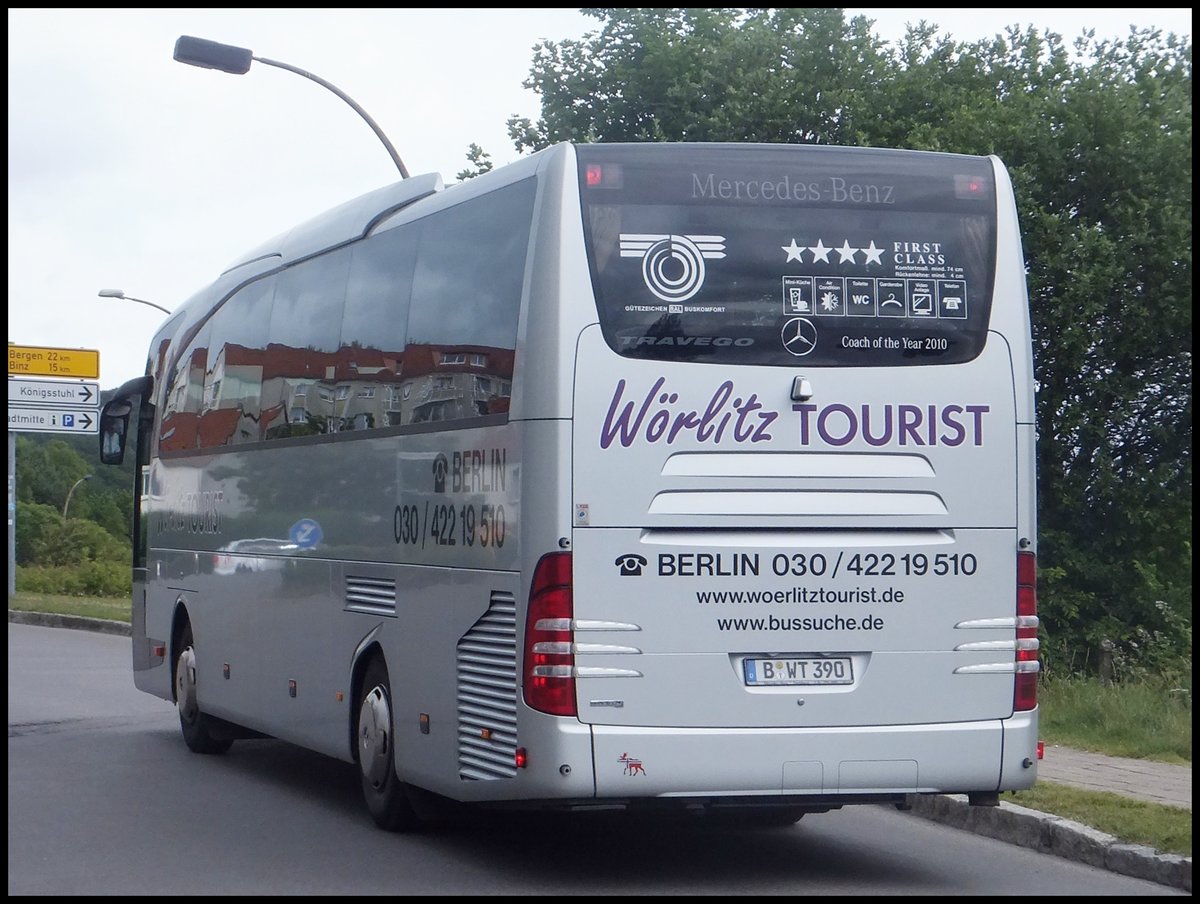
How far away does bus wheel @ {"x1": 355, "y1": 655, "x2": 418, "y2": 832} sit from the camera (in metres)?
10.2

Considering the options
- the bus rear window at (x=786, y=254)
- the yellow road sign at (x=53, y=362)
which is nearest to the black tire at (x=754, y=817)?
the bus rear window at (x=786, y=254)

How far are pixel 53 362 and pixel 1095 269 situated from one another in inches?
847

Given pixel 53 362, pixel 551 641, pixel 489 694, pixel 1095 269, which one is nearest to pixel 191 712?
pixel 489 694

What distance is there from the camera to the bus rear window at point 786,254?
8.50 m

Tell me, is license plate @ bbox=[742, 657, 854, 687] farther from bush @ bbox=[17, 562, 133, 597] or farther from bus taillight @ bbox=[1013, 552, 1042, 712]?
bush @ bbox=[17, 562, 133, 597]

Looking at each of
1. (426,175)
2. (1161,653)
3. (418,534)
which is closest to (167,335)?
(426,175)

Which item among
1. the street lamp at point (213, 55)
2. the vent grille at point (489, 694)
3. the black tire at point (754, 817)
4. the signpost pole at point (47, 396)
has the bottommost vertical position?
the black tire at point (754, 817)

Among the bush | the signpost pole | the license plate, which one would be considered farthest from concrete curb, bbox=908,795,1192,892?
the bush

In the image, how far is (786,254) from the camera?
8.67 meters

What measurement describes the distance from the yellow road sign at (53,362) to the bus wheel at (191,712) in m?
25.0

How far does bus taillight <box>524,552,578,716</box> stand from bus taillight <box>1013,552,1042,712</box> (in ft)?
6.88

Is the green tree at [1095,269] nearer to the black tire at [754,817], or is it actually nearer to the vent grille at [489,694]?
the black tire at [754,817]

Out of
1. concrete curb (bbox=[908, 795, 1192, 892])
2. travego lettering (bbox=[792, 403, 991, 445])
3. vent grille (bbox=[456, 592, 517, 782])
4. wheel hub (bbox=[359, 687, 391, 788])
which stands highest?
travego lettering (bbox=[792, 403, 991, 445])

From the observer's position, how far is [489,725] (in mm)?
8797
